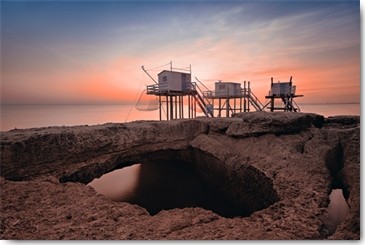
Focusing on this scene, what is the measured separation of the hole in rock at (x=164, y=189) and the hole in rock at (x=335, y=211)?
384cm

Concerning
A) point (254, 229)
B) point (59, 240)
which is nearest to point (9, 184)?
point (59, 240)

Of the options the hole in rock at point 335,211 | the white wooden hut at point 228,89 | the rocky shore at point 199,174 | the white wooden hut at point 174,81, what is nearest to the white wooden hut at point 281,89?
the white wooden hut at point 228,89

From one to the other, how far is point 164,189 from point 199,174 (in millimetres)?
2545

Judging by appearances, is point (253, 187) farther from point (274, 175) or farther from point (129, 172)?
point (129, 172)

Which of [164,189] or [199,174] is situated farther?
[199,174]

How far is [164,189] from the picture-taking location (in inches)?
515

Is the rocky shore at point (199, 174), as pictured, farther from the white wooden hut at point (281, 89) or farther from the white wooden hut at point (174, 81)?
the white wooden hut at point (281, 89)

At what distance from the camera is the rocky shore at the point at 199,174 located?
181 inches

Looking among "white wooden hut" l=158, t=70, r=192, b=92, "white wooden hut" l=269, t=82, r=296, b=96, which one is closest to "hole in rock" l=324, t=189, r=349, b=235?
"white wooden hut" l=158, t=70, r=192, b=92

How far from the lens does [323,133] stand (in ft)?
32.7

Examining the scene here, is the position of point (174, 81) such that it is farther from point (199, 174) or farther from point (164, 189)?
point (164, 189)

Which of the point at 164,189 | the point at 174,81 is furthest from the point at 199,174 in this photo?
the point at 174,81

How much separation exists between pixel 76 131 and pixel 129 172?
8.08m

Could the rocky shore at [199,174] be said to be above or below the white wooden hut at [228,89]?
below
